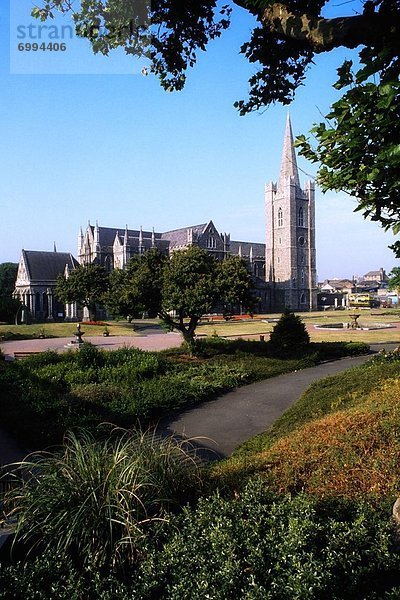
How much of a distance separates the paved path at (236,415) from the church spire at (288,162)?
90224mm

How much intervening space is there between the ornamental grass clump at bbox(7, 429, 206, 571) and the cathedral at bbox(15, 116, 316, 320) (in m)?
82.2

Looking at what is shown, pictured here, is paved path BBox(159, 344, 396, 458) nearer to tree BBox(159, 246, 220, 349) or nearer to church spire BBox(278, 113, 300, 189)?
tree BBox(159, 246, 220, 349)

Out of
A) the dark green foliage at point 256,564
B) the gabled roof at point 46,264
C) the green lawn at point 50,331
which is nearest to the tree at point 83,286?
the green lawn at point 50,331

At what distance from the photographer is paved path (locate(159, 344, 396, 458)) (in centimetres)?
1088

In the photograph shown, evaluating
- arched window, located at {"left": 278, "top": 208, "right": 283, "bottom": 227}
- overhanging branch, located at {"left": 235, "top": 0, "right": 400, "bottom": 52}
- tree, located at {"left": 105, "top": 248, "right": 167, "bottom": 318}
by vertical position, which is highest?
arched window, located at {"left": 278, "top": 208, "right": 283, "bottom": 227}

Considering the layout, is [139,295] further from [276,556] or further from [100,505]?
[276,556]

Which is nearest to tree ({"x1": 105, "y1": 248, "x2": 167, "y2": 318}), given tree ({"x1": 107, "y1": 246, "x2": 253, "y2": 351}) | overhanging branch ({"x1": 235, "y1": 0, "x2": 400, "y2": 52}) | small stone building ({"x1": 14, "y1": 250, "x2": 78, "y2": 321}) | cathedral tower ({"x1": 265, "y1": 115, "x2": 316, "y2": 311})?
tree ({"x1": 107, "y1": 246, "x2": 253, "y2": 351})

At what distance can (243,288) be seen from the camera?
23297 millimetres

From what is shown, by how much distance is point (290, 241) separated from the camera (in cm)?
10619

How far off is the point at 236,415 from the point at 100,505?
9019mm

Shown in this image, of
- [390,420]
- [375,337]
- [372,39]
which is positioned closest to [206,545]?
[390,420]

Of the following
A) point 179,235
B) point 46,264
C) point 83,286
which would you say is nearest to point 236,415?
point 83,286

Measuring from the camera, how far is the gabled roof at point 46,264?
8074 cm

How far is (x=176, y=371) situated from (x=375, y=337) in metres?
22.6
